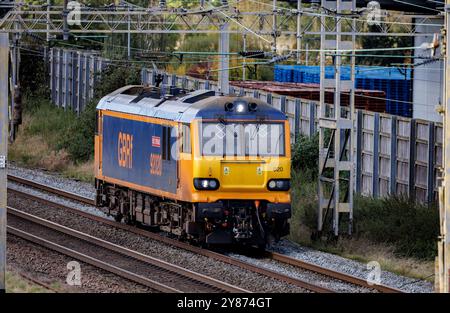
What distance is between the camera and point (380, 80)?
155 feet

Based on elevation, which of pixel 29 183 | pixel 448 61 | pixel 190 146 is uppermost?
pixel 448 61

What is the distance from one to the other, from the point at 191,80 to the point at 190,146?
17836 millimetres

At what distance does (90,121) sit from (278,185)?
734 inches

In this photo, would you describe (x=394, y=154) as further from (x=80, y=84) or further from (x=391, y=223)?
(x=80, y=84)

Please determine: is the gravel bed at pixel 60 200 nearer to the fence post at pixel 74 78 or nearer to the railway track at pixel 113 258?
the railway track at pixel 113 258

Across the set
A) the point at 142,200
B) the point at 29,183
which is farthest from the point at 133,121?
the point at 29,183

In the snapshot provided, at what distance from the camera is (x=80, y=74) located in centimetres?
4719

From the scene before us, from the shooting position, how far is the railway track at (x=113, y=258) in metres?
18.9

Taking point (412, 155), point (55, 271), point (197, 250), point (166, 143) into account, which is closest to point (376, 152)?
point (412, 155)

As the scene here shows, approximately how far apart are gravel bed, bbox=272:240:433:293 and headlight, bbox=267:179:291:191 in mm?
1302

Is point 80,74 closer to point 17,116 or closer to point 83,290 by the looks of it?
point 17,116

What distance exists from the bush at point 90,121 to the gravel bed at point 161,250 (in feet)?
26.8

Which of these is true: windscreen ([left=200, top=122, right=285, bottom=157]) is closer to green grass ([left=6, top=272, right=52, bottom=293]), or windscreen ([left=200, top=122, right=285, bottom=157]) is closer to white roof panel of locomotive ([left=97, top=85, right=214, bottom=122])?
white roof panel of locomotive ([left=97, top=85, right=214, bottom=122])

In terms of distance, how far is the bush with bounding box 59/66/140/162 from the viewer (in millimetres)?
38531
